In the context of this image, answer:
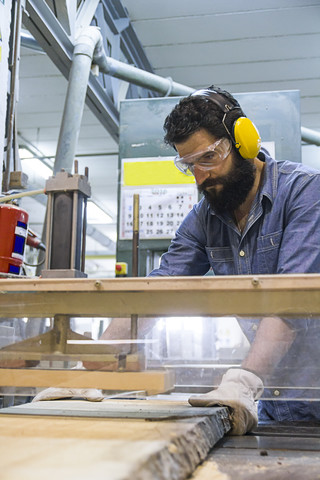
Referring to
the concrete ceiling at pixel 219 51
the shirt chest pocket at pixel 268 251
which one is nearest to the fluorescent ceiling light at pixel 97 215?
the concrete ceiling at pixel 219 51

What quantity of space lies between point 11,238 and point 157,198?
136cm

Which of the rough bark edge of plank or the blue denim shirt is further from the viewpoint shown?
the blue denim shirt

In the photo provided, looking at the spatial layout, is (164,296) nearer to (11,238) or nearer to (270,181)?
(11,238)

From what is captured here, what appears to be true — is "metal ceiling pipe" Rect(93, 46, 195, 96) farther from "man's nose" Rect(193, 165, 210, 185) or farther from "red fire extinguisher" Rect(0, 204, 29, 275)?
"red fire extinguisher" Rect(0, 204, 29, 275)

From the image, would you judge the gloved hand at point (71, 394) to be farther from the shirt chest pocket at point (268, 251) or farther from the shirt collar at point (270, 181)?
the shirt collar at point (270, 181)

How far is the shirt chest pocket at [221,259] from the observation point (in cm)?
163

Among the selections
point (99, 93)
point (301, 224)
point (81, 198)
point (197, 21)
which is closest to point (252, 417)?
point (301, 224)

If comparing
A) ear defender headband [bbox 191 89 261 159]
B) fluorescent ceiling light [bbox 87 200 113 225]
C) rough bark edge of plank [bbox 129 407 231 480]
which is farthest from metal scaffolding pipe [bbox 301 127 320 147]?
fluorescent ceiling light [bbox 87 200 113 225]

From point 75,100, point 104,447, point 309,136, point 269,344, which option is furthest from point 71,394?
point 309,136

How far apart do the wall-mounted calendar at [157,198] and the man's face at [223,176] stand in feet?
3.36

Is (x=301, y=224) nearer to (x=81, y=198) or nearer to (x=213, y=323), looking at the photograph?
(x=213, y=323)

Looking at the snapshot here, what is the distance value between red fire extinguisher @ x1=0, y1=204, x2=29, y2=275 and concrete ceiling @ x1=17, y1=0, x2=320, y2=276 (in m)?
2.40

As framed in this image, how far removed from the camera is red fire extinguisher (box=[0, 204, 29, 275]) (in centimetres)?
136

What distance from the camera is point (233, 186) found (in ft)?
5.10
